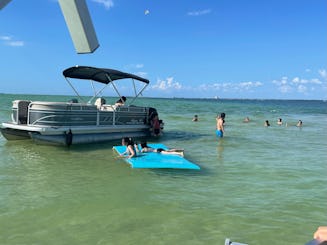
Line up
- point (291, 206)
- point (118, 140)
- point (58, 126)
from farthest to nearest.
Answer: point (118, 140) → point (58, 126) → point (291, 206)

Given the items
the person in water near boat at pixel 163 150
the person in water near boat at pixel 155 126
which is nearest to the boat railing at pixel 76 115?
the person in water near boat at pixel 155 126

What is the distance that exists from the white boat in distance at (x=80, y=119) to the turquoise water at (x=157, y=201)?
3.88ft

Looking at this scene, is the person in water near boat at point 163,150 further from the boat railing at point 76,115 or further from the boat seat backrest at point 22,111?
the boat seat backrest at point 22,111

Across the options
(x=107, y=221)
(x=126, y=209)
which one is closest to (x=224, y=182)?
(x=126, y=209)

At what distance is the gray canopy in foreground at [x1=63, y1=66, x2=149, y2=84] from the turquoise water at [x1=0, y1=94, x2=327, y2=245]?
13.4 ft

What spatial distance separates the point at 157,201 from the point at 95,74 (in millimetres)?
9679

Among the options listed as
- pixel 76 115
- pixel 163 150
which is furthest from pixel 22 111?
pixel 163 150

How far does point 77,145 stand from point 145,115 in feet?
14.4

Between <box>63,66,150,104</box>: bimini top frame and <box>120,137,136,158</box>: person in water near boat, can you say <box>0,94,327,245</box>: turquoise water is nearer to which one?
<box>120,137,136,158</box>: person in water near boat

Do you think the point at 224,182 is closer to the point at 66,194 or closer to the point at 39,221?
the point at 66,194

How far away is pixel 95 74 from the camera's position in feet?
50.9

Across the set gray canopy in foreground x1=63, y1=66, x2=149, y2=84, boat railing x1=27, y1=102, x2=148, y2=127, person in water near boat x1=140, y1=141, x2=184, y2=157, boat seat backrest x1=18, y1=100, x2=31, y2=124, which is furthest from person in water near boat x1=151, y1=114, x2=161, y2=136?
boat seat backrest x1=18, y1=100, x2=31, y2=124

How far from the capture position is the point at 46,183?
26.7 ft

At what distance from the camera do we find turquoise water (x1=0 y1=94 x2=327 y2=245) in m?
5.45
